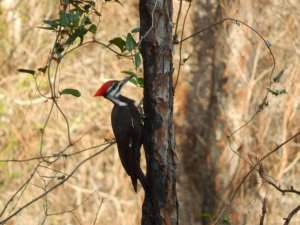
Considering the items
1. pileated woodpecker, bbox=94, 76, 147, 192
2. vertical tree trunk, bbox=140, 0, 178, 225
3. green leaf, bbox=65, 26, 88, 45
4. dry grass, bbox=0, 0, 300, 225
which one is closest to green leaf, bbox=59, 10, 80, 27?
green leaf, bbox=65, 26, 88, 45

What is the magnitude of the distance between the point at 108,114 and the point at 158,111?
5.58 metres

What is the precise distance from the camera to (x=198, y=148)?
26.4 feet

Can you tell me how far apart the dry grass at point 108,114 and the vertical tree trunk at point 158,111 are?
3.43m

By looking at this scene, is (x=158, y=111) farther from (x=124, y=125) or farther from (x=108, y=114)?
(x=108, y=114)

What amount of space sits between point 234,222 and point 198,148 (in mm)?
1736

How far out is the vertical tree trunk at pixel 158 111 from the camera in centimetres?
293

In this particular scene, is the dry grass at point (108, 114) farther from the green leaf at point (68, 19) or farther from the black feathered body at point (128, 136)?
the green leaf at point (68, 19)

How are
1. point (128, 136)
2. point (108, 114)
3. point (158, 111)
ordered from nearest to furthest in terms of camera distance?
point (158, 111) → point (128, 136) → point (108, 114)

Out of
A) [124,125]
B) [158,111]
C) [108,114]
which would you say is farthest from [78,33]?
[108,114]

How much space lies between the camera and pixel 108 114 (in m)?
8.54

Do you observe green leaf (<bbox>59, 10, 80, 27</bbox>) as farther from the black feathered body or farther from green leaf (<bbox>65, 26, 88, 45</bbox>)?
the black feathered body

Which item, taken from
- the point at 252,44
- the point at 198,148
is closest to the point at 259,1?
the point at 252,44

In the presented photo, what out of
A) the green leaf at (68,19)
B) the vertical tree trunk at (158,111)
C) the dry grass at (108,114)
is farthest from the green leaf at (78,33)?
the dry grass at (108,114)

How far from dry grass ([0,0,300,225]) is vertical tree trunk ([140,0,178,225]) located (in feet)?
11.2
